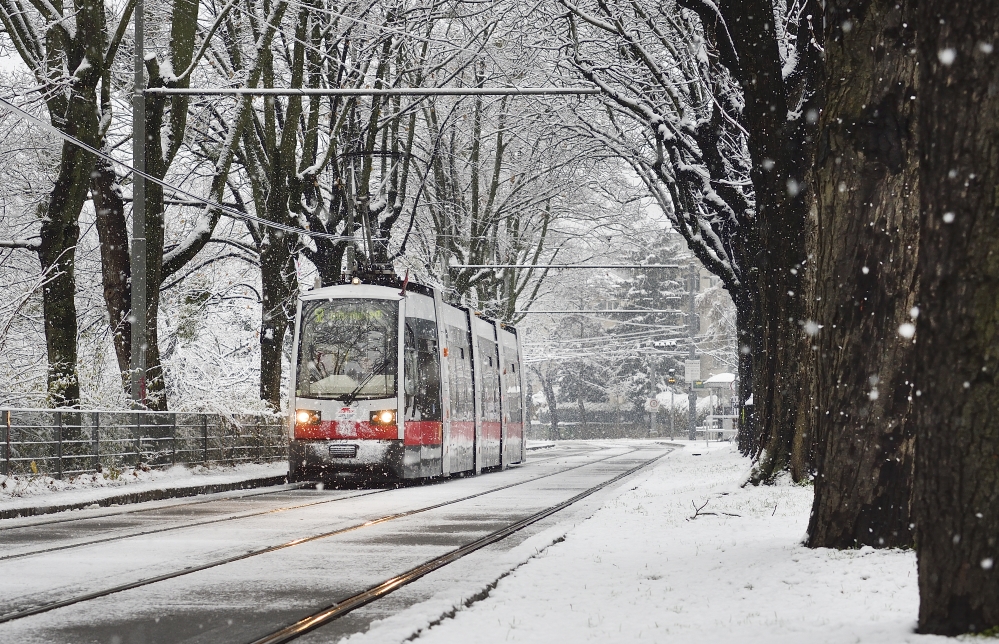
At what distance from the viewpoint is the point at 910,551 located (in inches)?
360

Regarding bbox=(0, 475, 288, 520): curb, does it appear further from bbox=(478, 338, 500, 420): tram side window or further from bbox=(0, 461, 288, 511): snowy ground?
bbox=(478, 338, 500, 420): tram side window

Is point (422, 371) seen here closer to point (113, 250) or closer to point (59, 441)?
point (113, 250)

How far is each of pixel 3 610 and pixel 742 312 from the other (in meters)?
27.1

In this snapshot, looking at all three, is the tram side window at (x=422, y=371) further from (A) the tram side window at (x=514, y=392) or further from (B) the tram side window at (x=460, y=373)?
(A) the tram side window at (x=514, y=392)

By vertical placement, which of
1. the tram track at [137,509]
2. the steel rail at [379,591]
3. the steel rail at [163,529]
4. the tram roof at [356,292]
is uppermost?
the tram roof at [356,292]

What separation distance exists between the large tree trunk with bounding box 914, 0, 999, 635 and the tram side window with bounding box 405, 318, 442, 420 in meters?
18.0

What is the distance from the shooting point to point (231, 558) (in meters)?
11.6

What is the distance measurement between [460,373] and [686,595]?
19.6 meters

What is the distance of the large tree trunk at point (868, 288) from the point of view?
368 inches

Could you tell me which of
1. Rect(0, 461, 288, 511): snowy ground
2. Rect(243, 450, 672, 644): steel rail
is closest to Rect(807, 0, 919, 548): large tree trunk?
Rect(243, 450, 672, 644): steel rail

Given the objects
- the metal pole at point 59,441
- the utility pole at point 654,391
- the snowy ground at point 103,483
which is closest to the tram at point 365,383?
the snowy ground at point 103,483

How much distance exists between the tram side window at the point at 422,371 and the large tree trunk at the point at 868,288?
14.7m

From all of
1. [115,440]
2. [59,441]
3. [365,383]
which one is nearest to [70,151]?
[115,440]

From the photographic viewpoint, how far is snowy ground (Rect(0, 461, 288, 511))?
18391 mm
